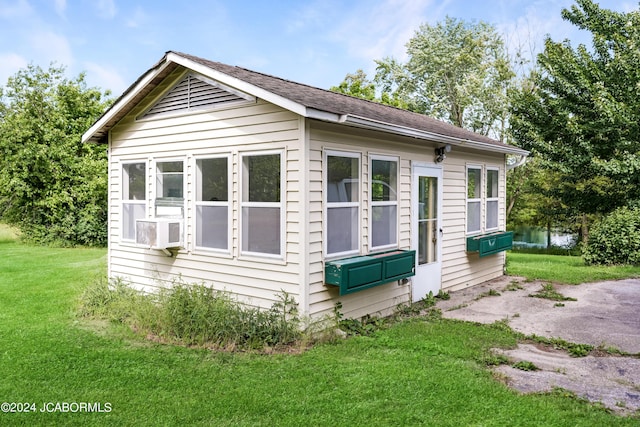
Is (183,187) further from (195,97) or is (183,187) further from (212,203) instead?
(195,97)

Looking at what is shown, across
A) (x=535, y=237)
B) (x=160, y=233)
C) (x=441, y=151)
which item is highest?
(x=441, y=151)

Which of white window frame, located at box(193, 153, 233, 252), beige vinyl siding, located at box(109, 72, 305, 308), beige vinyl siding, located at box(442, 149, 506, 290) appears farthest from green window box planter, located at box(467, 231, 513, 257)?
white window frame, located at box(193, 153, 233, 252)

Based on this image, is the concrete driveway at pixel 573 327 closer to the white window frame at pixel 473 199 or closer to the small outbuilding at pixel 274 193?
the small outbuilding at pixel 274 193

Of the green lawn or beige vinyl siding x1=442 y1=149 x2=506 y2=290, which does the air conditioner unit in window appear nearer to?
the green lawn

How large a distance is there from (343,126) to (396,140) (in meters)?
1.34

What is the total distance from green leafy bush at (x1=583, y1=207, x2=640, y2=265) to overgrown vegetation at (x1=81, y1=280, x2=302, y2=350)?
10.5 meters

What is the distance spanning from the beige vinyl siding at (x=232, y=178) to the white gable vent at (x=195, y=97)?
0.32 ft

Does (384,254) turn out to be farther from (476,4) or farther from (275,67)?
(476,4)

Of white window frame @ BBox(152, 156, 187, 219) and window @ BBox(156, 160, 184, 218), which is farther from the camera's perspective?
window @ BBox(156, 160, 184, 218)

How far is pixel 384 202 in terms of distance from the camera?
22.3 ft

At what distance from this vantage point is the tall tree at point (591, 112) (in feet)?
45.8

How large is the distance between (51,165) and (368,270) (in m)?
15.6

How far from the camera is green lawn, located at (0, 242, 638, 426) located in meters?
3.58

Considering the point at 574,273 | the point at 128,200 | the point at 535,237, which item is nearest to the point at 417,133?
the point at 128,200
